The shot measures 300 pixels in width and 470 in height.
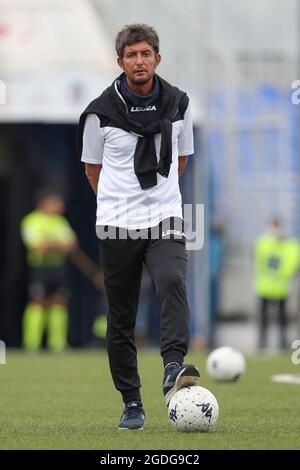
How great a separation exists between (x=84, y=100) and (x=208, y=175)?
234 cm

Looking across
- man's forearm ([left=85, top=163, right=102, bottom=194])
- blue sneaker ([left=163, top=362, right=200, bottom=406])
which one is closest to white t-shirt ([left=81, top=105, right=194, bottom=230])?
man's forearm ([left=85, top=163, right=102, bottom=194])

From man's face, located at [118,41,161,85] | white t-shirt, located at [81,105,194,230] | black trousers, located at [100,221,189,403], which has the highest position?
man's face, located at [118,41,161,85]

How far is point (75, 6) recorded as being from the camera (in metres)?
17.8

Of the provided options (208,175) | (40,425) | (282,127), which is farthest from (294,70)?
(40,425)

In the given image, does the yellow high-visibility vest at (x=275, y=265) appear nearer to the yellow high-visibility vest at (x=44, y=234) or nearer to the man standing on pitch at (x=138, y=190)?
the yellow high-visibility vest at (x=44, y=234)

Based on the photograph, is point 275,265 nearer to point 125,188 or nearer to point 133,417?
point 133,417

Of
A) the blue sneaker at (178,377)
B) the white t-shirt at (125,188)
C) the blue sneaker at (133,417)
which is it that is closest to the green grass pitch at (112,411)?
the blue sneaker at (133,417)

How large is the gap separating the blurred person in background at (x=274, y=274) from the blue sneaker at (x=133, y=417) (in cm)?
1181

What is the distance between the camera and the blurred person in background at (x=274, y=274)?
62.4 feet

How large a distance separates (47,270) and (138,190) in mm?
11756

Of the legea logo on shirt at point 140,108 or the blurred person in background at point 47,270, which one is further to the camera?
the blurred person in background at point 47,270

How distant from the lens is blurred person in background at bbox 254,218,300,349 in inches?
749

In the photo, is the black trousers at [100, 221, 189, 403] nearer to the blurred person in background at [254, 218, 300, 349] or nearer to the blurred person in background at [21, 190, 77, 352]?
the blurred person in background at [21, 190, 77, 352]

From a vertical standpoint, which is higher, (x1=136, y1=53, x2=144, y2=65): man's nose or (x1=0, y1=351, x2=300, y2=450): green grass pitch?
(x1=136, y1=53, x2=144, y2=65): man's nose
